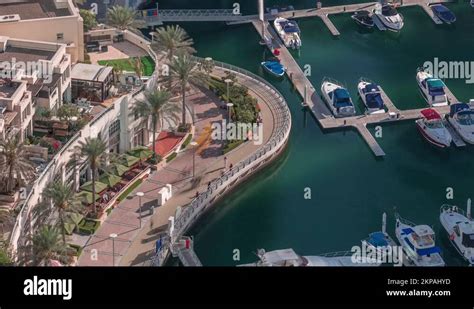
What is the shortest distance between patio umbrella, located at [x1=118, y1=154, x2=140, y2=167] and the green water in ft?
28.6

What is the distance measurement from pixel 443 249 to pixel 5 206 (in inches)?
1434

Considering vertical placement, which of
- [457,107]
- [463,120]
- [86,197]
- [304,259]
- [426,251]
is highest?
[457,107]

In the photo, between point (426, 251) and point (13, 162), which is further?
point (426, 251)

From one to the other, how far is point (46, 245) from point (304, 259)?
20376 mm

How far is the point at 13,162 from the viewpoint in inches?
3063

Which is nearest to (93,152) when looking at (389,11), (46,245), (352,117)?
(46,245)

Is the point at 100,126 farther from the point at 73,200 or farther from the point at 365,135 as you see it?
the point at 365,135

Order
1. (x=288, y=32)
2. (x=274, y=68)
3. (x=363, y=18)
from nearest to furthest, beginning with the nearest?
(x=274, y=68) < (x=288, y=32) < (x=363, y=18)

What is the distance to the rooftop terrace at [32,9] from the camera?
99.1 m

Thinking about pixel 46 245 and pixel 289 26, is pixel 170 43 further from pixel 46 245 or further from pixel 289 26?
pixel 46 245

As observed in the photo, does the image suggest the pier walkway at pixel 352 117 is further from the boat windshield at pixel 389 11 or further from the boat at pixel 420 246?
the boat windshield at pixel 389 11
